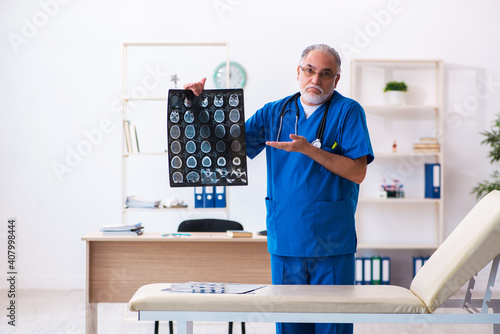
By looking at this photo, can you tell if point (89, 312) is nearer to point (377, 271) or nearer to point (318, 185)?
point (318, 185)

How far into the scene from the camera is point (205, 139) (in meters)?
2.21

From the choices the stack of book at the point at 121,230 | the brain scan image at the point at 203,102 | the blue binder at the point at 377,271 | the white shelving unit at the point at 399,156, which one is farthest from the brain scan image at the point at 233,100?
the blue binder at the point at 377,271

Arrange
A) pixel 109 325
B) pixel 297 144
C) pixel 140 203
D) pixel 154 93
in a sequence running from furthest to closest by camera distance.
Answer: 1. pixel 154 93
2. pixel 140 203
3. pixel 109 325
4. pixel 297 144

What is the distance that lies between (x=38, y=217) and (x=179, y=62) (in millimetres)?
1749

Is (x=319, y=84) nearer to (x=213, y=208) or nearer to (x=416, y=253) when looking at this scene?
(x=213, y=208)

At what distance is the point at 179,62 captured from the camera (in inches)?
175

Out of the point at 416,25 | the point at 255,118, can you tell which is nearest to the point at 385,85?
the point at 416,25

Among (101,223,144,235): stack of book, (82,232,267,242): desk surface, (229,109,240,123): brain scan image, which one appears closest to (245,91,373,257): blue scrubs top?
(229,109,240,123): brain scan image

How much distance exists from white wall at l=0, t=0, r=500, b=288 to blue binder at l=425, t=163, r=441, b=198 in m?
0.39

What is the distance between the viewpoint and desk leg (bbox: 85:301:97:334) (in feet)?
9.34

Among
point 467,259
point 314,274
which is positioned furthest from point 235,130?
point 467,259

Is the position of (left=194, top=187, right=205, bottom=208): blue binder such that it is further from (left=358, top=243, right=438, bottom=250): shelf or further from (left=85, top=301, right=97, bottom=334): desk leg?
(left=358, top=243, right=438, bottom=250): shelf

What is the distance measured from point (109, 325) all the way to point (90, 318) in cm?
61

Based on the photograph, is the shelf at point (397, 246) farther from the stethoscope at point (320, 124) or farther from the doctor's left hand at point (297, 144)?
the doctor's left hand at point (297, 144)
